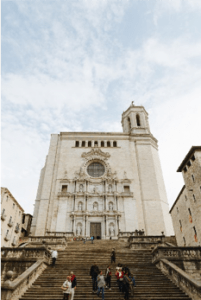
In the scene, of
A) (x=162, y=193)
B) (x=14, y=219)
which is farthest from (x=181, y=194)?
(x=14, y=219)

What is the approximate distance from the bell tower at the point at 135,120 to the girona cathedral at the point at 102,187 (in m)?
0.21

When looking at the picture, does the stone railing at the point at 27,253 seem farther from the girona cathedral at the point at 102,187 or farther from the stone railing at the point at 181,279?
the girona cathedral at the point at 102,187

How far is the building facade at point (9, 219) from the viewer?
2875 centimetres

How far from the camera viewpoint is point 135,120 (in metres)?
43.1

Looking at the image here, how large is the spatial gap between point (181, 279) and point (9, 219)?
27228 mm

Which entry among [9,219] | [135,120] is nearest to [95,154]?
[135,120]

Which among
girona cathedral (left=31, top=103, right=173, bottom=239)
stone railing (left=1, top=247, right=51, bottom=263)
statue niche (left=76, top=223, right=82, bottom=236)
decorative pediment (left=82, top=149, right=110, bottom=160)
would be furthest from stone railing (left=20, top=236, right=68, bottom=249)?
decorative pediment (left=82, top=149, right=110, bottom=160)

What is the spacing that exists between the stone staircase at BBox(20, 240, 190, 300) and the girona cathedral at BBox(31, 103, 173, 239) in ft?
44.7

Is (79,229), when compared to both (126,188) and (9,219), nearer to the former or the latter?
(126,188)

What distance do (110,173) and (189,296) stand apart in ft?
84.7

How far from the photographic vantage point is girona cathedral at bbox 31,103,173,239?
30859 millimetres

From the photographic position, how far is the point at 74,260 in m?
14.8

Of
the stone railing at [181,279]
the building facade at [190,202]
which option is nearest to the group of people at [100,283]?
the stone railing at [181,279]

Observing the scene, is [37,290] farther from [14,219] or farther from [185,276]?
[14,219]
